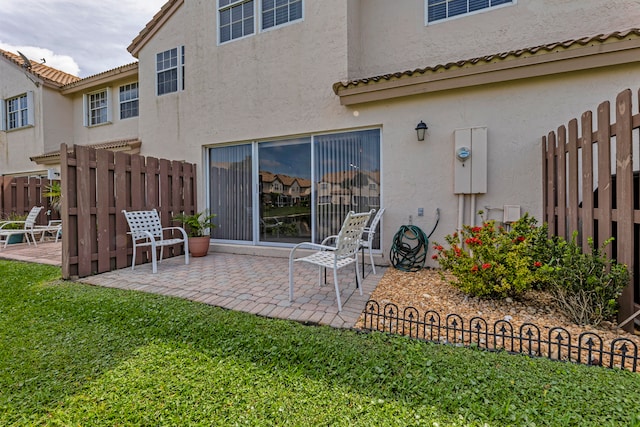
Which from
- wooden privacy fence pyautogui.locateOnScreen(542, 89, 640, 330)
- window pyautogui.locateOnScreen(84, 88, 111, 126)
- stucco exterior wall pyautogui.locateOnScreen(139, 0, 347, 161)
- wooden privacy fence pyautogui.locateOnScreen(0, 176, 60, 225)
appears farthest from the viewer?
window pyautogui.locateOnScreen(84, 88, 111, 126)

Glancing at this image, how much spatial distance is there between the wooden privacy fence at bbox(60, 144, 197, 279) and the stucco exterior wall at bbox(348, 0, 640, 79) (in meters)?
5.02

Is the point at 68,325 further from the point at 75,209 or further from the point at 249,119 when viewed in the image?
the point at 249,119

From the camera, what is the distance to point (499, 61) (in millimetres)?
4727

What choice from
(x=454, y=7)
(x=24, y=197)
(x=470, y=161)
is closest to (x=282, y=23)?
(x=454, y=7)

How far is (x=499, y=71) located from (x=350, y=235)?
3943 millimetres

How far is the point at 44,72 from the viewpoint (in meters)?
12.6

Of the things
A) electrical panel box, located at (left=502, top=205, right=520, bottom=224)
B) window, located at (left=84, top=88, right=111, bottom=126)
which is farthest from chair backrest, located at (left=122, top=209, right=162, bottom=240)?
window, located at (left=84, top=88, right=111, bottom=126)

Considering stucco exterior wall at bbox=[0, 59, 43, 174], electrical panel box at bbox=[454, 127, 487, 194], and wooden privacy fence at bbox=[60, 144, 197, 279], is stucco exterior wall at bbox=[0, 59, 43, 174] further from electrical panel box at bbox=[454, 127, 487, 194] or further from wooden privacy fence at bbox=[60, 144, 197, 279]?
electrical panel box at bbox=[454, 127, 487, 194]

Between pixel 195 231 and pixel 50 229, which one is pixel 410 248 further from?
pixel 50 229

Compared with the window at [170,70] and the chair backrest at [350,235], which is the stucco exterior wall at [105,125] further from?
the chair backrest at [350,235]

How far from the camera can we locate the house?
4.81 meters

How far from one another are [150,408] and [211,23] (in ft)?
28.7

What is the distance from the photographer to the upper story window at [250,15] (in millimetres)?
6664

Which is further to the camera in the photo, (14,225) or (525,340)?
(14,225)
